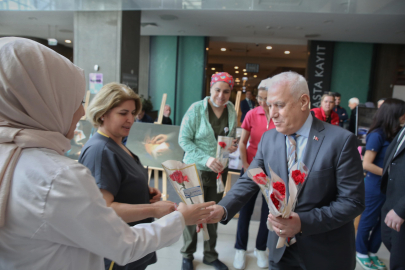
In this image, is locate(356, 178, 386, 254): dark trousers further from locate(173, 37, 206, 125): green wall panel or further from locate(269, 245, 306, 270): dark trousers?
locate(173, 37, 206, 125): green wall panel

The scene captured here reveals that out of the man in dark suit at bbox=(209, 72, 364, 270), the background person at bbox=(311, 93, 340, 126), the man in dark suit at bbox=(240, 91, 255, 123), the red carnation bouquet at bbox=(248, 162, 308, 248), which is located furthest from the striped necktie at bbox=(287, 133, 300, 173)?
the man in dark suit at bbox=(240, 91, 255, 123)

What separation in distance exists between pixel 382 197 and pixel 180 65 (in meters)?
7.93

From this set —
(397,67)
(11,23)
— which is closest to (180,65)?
(11,23)

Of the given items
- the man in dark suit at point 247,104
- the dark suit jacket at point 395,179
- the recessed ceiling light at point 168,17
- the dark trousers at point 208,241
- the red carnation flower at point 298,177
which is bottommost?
the dark trousers at point 208,241

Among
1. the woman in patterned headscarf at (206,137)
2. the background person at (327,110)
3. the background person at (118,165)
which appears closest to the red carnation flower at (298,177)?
the background person at (118,165)

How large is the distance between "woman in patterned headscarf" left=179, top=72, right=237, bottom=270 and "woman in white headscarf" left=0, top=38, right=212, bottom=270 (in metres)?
1.75

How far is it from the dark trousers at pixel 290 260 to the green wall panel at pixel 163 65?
841 cm

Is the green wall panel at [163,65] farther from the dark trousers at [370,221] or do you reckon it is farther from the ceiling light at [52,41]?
the dark trousers at [370,221]

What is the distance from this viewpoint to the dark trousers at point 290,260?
1.56 meters

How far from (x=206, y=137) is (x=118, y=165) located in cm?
126

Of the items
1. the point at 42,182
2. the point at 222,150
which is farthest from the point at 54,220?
the point at 222,150

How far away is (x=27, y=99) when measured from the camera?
776 millimetres

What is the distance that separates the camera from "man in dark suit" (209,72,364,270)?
134 cm

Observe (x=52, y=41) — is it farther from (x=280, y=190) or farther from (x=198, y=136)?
(x=280, y=190)
